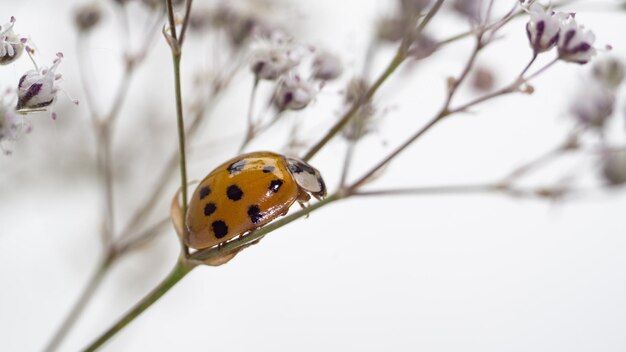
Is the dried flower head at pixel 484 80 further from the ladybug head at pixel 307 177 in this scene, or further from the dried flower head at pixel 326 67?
the ladybug head at pixel 307 177

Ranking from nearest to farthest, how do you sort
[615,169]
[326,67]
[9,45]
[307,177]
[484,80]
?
[9,45] → [307,177] → [326,67] → [615,169] → [484,80]

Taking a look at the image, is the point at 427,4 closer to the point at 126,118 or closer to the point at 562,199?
the point at 562,199

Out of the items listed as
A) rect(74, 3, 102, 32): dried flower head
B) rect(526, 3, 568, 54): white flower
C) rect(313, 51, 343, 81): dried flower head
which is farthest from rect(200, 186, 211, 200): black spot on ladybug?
rect(74, 3, 102, 32): dried flower head

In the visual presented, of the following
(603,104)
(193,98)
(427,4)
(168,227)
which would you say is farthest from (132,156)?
(603,104)

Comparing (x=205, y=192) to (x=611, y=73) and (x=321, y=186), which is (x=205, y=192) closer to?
(x=321, y=186)

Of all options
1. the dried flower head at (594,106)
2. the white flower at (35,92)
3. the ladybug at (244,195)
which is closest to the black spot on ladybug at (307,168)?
the ladybug at (244,195)

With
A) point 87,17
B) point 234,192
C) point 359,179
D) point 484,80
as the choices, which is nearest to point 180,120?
point 234,192
